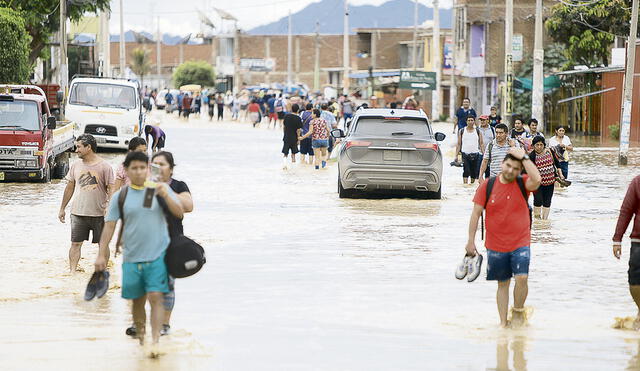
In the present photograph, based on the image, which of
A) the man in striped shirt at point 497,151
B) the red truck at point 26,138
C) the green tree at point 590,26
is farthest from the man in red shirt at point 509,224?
the green tree at point 590,26

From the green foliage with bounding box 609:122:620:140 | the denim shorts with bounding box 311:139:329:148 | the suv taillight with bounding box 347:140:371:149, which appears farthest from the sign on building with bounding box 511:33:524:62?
the suv taillight with bounding box 347:140:371:149

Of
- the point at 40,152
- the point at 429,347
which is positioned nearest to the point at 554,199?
the point at 40,152

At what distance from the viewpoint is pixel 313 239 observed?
16.7m

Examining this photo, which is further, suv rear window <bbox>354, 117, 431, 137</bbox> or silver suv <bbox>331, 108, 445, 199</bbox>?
suv rear window <bbox>354, 117, 431, 137</bbox>

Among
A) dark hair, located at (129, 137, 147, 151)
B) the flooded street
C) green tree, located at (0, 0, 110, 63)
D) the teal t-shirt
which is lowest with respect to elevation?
the flooded street

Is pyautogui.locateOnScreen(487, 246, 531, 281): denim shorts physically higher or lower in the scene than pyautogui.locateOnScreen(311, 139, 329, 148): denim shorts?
higher

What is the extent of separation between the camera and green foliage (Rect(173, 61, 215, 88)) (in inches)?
5084

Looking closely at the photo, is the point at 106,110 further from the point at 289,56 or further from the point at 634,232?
the point at 289,56

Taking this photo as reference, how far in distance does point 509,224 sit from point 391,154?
11667mm

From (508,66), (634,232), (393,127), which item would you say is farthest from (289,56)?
(634,232)

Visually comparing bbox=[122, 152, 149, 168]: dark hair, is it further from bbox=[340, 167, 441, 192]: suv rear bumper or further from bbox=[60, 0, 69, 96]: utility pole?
bbox=[60, 0, 69, 96]: utility pole

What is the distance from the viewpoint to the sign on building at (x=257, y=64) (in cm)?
12344

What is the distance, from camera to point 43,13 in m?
49.7

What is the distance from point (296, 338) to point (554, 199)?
46.2 ft
